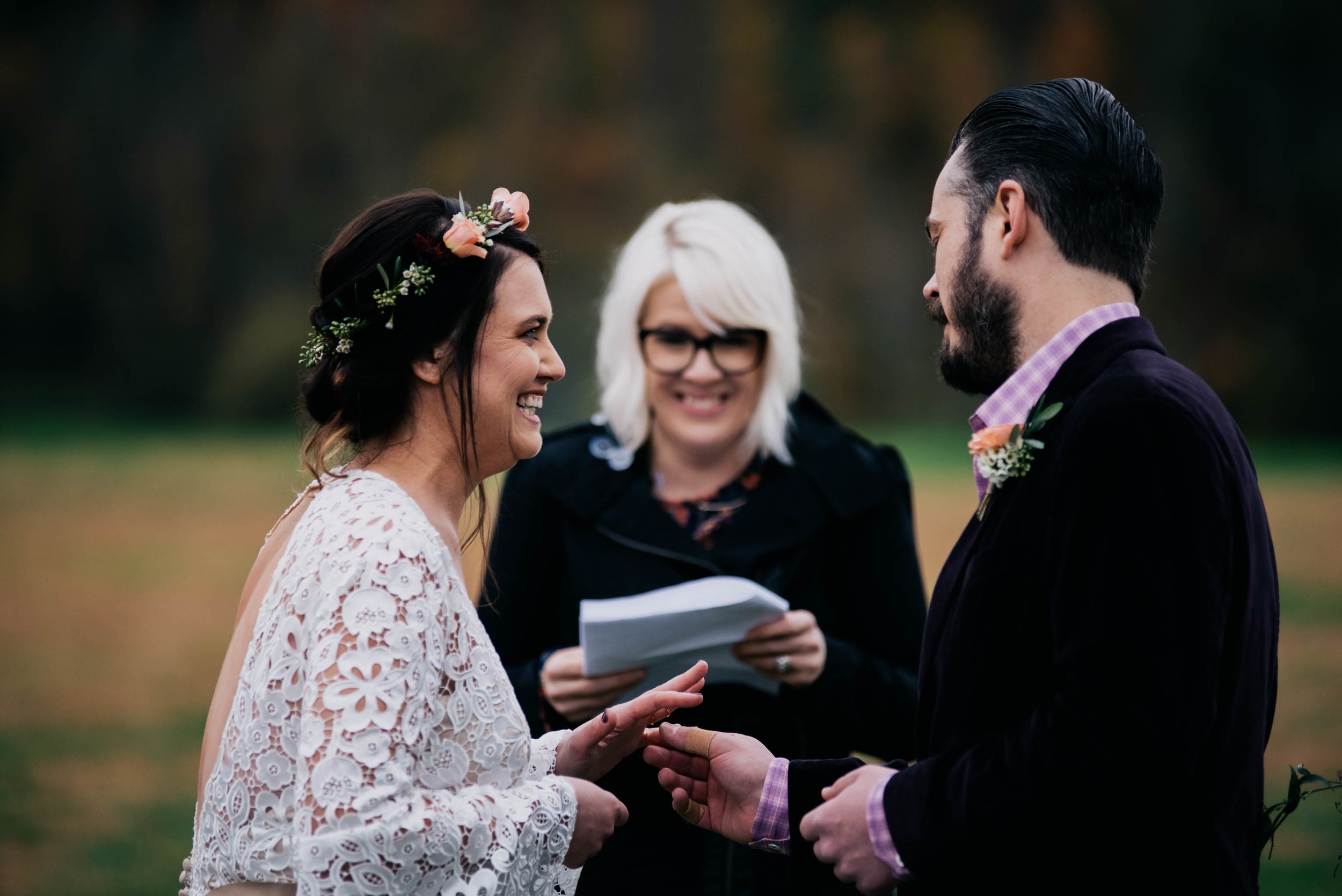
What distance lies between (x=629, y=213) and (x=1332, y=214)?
14.7 feet

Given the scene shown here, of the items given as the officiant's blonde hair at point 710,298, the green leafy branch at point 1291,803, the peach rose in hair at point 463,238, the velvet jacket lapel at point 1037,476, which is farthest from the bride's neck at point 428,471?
the green leafy branch at point 1291,803

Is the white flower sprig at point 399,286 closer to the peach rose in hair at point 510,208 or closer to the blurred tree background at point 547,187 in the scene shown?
the peach rose in hair at point 510,208

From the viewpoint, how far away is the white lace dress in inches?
53.4

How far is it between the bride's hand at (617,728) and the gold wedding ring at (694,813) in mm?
158

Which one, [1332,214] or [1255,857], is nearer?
[1255,857]

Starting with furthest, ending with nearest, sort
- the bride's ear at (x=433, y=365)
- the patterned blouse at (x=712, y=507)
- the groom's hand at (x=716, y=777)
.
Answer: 1. the patterned blouse at (x=712, y=507)
2. the groom's hand at (x=716, y=777)
3. the bride's ear at (x=433, y=365)

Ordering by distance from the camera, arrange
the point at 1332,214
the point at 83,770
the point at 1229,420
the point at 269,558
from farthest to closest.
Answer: the point at 1332,214, the point at 83,770, the point at 269,558, the point at 1229,420

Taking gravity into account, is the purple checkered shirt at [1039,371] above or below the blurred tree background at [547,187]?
below

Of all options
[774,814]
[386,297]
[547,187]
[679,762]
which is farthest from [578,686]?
[547,187]

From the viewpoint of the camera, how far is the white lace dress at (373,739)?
1.36 metres

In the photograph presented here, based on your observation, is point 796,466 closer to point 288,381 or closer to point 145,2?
point 288,381

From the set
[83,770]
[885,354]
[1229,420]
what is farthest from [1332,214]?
[83,770]

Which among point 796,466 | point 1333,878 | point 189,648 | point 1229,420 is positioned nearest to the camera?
point 1229,420

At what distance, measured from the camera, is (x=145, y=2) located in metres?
7.16
